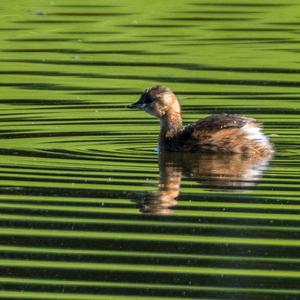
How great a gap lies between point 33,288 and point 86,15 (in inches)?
643

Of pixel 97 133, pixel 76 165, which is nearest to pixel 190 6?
pixel 97 133

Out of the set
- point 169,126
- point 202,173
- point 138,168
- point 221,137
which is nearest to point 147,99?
point 169,126

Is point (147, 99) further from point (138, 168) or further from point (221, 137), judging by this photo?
point (138, 168)

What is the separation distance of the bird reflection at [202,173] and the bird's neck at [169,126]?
28 centimetres

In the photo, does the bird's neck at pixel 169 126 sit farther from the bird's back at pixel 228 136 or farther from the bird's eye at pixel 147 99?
the bird's back at pixel 228 136

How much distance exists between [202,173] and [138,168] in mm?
531

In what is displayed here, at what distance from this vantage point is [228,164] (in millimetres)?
13562

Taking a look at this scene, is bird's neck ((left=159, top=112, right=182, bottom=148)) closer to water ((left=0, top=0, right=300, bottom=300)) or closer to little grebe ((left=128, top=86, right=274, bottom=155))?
little grebe ((left=128, top=86, right=274, bottom=155))

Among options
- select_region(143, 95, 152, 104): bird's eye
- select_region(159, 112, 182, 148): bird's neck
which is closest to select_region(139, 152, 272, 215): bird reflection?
select_region(159, 112, 182, 148): bird's neck

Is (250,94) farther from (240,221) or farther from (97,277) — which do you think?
(97,277)

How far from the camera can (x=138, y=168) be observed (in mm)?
13023

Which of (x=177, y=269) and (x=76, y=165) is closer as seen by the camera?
(x=177, y=269)

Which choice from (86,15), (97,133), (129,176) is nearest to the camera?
(129,176)

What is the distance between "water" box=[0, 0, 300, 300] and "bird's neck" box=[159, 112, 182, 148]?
159mm
